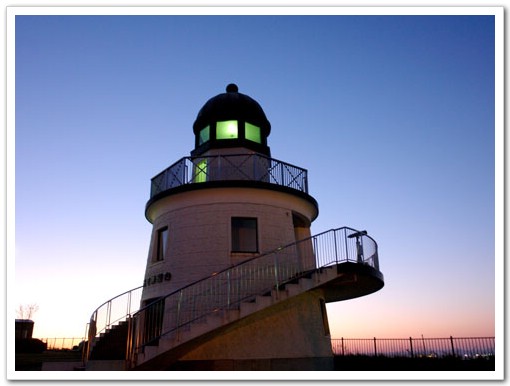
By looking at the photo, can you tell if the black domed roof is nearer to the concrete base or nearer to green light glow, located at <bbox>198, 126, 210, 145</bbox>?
green light glow, located at <bbox>198, 126, 210, 145</bbox>

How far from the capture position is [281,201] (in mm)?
15547

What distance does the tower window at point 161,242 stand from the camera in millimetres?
15734

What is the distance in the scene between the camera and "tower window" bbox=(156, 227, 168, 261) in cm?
1573

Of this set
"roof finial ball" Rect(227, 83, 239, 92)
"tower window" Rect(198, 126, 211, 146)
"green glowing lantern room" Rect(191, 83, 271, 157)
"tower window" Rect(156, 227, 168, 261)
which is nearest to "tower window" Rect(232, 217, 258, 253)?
"tower window" Rect(156, 227, 168, 261)

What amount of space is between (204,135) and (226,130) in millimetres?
1064

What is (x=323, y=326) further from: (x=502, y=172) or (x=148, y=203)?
(x=502, y=172)

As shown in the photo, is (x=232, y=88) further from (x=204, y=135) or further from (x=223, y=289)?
(x=223, y=289)

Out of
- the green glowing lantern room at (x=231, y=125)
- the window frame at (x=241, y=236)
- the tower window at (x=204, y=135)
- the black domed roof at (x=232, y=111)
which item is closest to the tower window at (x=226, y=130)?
the green glowing lantern room at (x=231, y=125)

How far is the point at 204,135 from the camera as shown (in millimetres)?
18453

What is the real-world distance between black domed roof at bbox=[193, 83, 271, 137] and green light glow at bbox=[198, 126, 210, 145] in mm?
180
